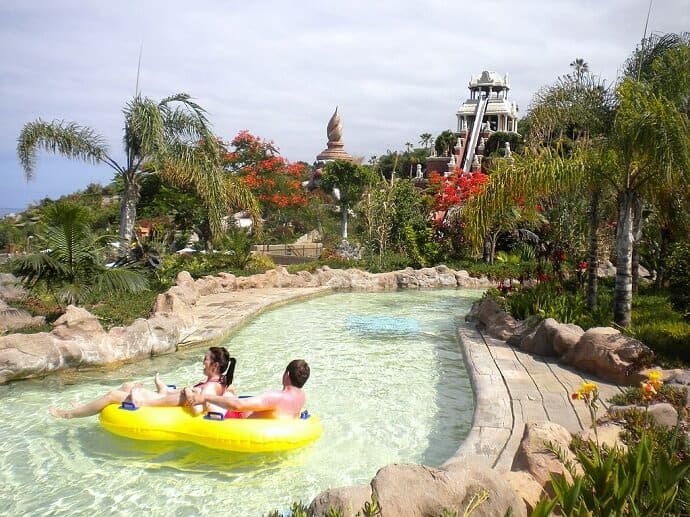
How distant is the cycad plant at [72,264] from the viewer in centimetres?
872

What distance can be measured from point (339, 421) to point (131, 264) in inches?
251

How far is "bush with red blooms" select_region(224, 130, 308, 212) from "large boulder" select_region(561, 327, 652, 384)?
1903 cm

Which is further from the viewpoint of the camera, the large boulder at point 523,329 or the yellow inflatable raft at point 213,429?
the large boulder at point 523,329

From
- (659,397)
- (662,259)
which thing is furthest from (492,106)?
(659,397)

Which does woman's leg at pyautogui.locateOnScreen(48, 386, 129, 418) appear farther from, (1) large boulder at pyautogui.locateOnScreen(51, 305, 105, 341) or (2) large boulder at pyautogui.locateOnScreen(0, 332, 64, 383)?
(1) large boulder at pyautogui.locateOnScreen(51, 305, 105, 341)

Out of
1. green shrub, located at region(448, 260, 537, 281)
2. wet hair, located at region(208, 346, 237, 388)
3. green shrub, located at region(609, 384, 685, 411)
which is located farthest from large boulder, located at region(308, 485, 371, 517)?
green shrub, located at region(448, 260, 537, 281)

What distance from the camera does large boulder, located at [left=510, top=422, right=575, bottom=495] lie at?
340 centimetres

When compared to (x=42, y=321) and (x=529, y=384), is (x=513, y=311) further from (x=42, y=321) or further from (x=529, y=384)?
(x=42, y=321)

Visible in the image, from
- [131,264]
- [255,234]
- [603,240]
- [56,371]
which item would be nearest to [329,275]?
Answer: [255,234]

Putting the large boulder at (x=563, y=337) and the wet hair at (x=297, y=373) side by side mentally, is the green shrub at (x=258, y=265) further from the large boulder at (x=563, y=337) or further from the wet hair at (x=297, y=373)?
the wet hair at (x=297, y=373)

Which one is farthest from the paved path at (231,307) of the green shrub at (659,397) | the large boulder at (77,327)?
the green shrub at (659,397)

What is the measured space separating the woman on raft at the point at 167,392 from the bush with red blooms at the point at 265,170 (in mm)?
19535

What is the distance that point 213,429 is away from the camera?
482 cm

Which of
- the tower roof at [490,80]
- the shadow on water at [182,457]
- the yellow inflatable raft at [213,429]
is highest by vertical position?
the tower roof at [490,80]
